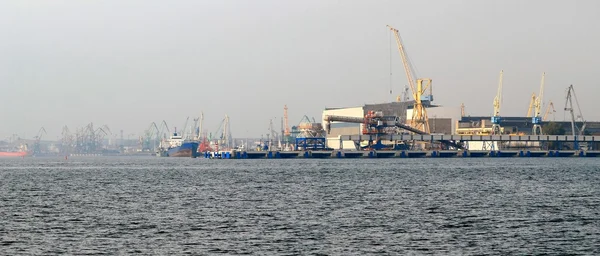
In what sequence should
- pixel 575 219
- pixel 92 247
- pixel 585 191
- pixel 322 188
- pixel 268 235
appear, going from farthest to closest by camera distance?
pixel 322 188
pixel 585 191
pixel 575 219
pixel 268 235
pixel 92 247

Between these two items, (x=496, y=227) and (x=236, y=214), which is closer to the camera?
(x=496, y=227)

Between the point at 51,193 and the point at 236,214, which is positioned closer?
the point at 236,214

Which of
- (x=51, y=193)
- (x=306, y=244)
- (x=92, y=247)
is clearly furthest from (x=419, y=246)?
(x=51, y=193)

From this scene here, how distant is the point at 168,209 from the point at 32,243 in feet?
62.6

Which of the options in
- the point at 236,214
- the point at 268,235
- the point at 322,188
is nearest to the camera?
the point at 268,235

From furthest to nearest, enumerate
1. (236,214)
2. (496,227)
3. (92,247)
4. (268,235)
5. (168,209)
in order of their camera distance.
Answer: (168,209) < (236,214) < (496,227) < (268,235) < (92,247)

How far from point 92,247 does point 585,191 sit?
172 feet

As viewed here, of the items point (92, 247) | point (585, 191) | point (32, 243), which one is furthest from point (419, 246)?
point (585, 191)

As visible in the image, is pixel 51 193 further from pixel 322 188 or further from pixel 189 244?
pixel 189 244

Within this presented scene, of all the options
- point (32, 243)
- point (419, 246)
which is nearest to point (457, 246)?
point (419, 246)

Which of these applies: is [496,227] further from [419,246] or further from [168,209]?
[168,209]

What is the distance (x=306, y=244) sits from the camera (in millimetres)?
40719

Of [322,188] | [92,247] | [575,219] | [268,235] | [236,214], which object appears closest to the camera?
[92,247]

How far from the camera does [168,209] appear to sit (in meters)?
60.2
